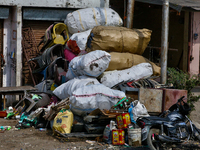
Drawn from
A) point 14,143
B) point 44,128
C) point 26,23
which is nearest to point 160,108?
point 44,128

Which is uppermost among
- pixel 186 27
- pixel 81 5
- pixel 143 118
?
pixel 81 5

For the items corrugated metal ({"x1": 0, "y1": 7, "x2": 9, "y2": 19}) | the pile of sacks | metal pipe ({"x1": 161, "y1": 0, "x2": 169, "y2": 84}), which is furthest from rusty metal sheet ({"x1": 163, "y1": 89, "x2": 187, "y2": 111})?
corrugated metal ({"x1": 0, "y1": 7, "x2": 9, "y2": 19})

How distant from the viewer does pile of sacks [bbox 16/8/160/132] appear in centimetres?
589

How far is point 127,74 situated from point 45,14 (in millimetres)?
4299

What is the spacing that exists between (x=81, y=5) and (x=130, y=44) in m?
3.16

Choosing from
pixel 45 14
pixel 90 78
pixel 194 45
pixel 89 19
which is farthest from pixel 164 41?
pixel 45 14

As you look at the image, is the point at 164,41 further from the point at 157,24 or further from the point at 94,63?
the point at 157,24

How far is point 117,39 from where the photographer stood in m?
7.36

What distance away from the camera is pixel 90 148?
5020mm

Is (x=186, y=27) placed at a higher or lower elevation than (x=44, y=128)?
higher

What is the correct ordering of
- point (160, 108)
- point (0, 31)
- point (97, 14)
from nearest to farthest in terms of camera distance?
point (160, 108)
point (97, 14)
point (0, 31)

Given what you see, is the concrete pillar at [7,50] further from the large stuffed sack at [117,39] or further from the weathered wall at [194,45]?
the weathered wall at [194,45]

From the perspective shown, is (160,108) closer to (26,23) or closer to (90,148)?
(90,148)

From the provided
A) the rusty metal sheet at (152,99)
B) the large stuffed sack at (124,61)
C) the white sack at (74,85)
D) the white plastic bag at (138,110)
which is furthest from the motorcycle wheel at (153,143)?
the large stuffed sack at (124,61)
